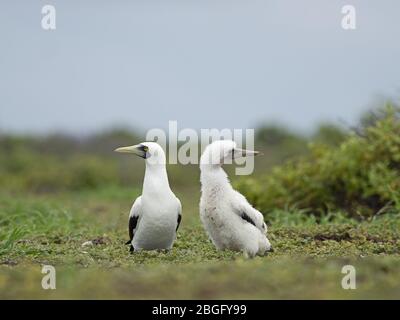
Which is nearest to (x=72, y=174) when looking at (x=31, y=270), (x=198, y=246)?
(x=198, y=246)

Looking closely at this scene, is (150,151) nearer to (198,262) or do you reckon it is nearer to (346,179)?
(198,262)

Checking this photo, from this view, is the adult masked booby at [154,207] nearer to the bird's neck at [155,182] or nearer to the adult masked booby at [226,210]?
the bird's neck at [155,182]

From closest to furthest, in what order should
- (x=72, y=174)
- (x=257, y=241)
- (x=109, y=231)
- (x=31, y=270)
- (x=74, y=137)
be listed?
(x=31, y=270), (x=257, y=241), (x=109, y=231), (x=72, y=174), (x=74, y=137)

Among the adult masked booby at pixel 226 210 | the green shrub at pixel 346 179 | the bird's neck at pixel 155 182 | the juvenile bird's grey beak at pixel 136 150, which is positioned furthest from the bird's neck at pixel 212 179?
the green shrub at pixel 346 179

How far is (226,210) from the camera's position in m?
7.68

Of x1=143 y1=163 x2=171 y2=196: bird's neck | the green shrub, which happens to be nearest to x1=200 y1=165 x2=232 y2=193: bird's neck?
x1=143 y1=163 x2=171 y2=196: bird's neck

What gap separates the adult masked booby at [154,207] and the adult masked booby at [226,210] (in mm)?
431

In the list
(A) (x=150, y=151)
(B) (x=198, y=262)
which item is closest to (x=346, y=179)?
(A) (x=150, y=151)

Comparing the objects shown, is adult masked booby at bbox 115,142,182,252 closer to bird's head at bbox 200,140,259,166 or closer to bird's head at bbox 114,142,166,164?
bird's head at bbox 114,142,166,164

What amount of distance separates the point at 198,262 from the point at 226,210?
74 centimetres
